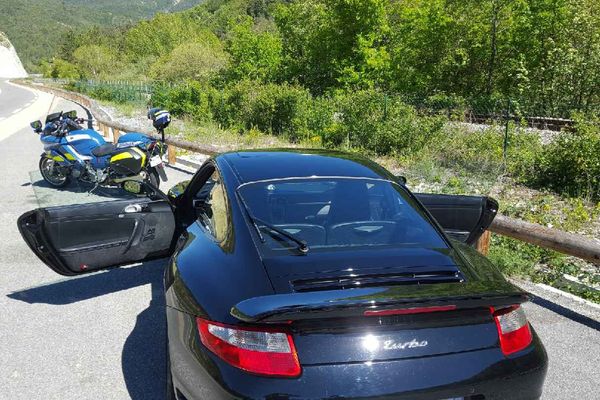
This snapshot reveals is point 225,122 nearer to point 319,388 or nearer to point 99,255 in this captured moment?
point 99,255

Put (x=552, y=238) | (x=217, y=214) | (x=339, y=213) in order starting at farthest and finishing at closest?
(x=552, y=238) < (x=217, y=214) < (x=339, y=213)

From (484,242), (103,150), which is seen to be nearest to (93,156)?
(103,150)

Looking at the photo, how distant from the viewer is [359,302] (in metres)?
2.12

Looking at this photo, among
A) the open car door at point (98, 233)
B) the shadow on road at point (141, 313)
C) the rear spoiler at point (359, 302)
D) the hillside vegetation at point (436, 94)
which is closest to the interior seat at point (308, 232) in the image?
the rear spoiler at point (359, 302)

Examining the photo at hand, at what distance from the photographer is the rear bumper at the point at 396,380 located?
6.66ft

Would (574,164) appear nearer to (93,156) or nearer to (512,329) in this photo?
(512,329)

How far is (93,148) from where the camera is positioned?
925 centimetres

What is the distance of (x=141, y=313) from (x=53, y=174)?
6.05 meters

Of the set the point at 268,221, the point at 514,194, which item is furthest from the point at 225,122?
the point at 268,221

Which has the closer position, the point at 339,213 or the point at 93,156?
the point at 339,213

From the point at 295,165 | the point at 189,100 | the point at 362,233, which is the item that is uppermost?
the point at 295,165

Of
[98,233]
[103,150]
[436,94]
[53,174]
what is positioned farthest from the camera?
[436,94]

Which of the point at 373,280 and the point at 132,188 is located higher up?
the point at 373,280

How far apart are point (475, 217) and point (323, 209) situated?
6.62ft
